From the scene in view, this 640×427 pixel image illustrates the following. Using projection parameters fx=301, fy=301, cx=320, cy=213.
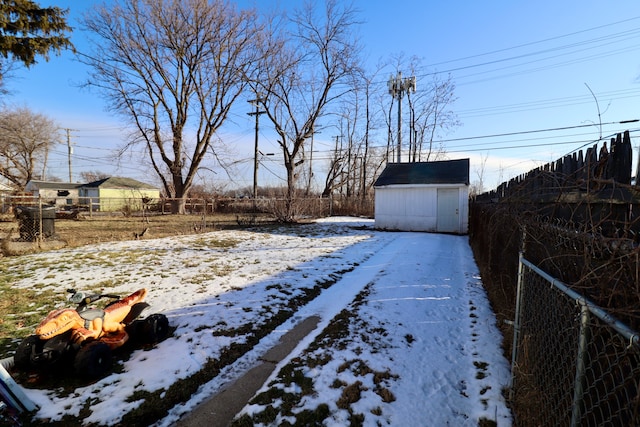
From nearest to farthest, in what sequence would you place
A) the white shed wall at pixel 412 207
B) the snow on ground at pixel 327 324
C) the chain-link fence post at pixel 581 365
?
the chain-link fence post at pixel 581 365
the snow on ground at pixel 327 324
the white shed wall at pixel 412 207

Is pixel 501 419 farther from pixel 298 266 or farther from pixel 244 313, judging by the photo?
pixel 298 266

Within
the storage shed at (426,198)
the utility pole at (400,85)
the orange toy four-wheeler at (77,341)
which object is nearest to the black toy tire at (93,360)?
the orange toy four-wheeler at (77,341)

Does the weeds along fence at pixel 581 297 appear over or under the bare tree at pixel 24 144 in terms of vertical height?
under

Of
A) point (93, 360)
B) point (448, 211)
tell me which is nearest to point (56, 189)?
point (448, 211)

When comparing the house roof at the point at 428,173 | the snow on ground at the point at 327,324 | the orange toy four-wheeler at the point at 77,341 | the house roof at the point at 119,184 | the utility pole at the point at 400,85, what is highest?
the utility pole at the point at 400,85

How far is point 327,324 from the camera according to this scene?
13.9 ft

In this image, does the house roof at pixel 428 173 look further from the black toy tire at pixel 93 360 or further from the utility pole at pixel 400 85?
the black toy tire at pixel 93 360

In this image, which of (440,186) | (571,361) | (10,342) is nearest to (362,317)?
(571,361)

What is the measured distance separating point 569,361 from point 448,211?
1410cm

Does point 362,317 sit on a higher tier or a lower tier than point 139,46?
lower

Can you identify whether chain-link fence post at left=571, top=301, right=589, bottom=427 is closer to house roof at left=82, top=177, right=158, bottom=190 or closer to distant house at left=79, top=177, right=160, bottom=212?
distant house at left=79, top=177, right=160, bottom=212

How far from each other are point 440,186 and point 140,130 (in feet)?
68.1

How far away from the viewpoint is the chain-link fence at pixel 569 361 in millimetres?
1195

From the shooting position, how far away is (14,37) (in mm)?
9070
